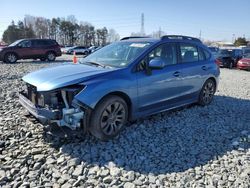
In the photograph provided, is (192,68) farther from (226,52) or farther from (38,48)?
(226,52)

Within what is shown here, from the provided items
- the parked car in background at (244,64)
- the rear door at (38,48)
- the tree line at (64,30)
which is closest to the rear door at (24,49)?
the rear door at (38,48)

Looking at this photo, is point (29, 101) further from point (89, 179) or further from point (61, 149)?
point (89, 179)

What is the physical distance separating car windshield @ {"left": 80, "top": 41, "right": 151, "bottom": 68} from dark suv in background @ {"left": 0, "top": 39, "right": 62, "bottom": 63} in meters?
14.9

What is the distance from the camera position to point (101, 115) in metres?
4.11

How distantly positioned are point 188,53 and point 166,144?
2.52m

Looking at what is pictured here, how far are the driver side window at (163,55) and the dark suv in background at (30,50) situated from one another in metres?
15.9

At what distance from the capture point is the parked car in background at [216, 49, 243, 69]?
800 inches

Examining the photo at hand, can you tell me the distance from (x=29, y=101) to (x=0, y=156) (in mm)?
952

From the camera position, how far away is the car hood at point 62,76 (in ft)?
12.7

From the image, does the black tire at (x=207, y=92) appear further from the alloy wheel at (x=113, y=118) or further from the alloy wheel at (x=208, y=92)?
the alloy wheel at (x=113, y=118)

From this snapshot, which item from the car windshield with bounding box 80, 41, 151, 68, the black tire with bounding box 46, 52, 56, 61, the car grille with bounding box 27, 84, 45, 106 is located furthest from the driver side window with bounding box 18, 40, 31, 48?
the car grille with bounding box 27, 84, 45, 106

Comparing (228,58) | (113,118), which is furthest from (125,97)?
(228,58)

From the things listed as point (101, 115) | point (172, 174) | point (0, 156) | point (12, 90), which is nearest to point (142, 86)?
point (101, 115)

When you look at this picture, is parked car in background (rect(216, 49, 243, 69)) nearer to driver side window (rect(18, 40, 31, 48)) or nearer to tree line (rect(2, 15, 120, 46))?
driver side window (rect(18, 40, 31, 48))
